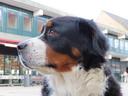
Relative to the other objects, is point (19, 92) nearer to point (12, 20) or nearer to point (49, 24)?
point (12, 20)

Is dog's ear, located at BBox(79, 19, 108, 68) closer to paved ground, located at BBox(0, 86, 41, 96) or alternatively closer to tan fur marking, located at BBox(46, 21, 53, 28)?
tan fur marking, located at BBox(46, 21, 53, 28)

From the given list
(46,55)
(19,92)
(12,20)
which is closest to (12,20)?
(12,20)

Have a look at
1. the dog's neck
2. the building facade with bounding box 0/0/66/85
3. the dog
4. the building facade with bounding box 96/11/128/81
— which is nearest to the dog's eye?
the dog

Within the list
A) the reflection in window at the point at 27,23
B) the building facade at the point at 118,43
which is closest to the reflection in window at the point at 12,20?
the reflection in window at the point at 27,23

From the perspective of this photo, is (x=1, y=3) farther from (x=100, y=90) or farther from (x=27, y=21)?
(x=100, y=90)

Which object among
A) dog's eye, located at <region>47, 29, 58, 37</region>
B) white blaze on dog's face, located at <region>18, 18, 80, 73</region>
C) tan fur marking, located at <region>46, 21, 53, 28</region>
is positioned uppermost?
tan fur marking, located at <region>46, 21, 53, 28</region>

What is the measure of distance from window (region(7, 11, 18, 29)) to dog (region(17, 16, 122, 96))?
27853 mm

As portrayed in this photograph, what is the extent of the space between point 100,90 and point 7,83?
26864mm

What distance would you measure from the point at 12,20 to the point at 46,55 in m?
28.5

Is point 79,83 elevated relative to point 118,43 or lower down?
lower down

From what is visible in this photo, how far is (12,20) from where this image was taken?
30953 millimetres

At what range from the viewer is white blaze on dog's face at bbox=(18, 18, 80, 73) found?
282 centimetres

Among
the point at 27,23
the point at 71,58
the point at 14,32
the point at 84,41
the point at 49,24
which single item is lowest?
the point at 71,58

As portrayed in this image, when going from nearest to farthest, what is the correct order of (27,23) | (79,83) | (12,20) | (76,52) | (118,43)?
(79,83)
(76,52)
(12,20)
(27,23)
(118,43)
